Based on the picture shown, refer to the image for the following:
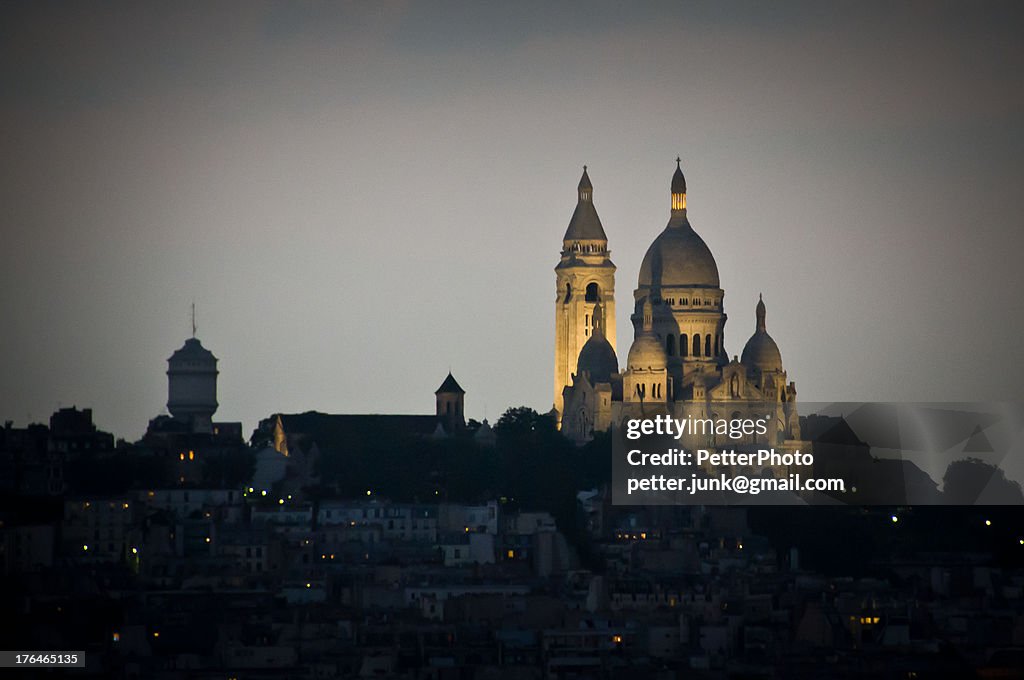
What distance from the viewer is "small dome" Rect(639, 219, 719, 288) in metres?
170

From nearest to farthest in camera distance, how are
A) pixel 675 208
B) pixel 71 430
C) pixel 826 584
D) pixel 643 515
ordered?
1. pixel 826 584
2. pixel 643 515
3. pixel 71 430
4. pixel 675 208

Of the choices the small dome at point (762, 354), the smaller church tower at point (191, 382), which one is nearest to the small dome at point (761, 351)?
the small dome at point (762, 354)

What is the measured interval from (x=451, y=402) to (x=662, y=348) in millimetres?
8230

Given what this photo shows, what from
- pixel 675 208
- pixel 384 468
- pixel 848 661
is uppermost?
pixel 675 208

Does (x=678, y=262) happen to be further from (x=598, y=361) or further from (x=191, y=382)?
(x=191, y=382)

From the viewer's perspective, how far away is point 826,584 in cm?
13000

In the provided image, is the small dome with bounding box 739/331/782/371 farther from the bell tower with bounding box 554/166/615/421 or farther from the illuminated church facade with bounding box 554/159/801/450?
the bell tower with bounding box 554/166/615/421

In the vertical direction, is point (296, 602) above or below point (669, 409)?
below

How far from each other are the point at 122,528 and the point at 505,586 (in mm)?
15012

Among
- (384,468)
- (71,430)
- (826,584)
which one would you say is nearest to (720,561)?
(826,584)

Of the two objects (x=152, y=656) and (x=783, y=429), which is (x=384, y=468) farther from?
(x=152, y=656)

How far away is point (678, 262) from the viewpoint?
6703 inches

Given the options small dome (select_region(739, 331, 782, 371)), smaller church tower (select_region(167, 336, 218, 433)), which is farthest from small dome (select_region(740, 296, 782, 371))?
smaller church tower (select_region(167, 336, 218, 433))

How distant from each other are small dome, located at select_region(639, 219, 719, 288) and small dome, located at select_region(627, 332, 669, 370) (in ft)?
19.0
